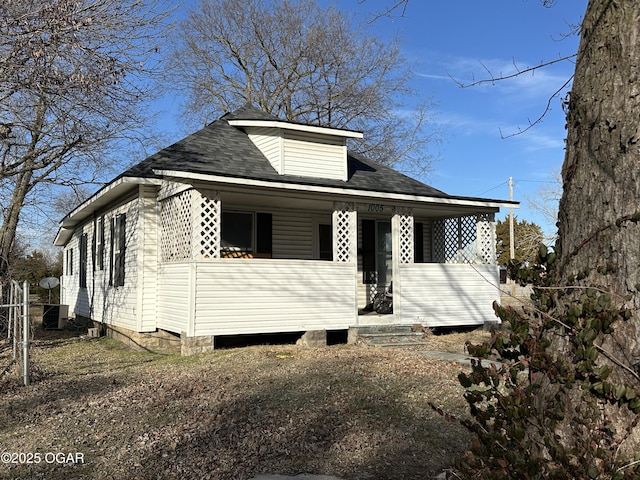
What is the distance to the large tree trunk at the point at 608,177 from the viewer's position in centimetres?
202

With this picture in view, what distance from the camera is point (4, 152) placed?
11.8m

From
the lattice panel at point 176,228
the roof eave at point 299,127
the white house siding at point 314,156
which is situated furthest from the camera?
the white house siding at point 314,156

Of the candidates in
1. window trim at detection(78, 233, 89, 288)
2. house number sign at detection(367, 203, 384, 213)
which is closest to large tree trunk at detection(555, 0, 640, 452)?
house number sign at detection(367, 203, 384, 213)

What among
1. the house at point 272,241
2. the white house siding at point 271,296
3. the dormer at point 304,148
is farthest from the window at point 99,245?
the white house siding at point 271,296

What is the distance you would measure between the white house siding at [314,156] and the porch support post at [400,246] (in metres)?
1.59

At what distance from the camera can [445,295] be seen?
12.2 m

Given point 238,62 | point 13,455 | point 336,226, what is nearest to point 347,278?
point 336,226

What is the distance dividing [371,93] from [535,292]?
992 inches

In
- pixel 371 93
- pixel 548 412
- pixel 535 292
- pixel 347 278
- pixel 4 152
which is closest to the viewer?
pixel 548 412

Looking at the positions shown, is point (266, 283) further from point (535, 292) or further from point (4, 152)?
point (535, 292)

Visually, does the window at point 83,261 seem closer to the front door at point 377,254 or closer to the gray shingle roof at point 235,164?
the gray shingle roof at point 235,164

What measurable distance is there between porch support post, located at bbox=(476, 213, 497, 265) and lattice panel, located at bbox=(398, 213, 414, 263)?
2144mm

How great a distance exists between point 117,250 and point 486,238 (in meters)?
8.89

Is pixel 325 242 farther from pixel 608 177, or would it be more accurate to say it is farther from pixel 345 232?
pixel 608 177
